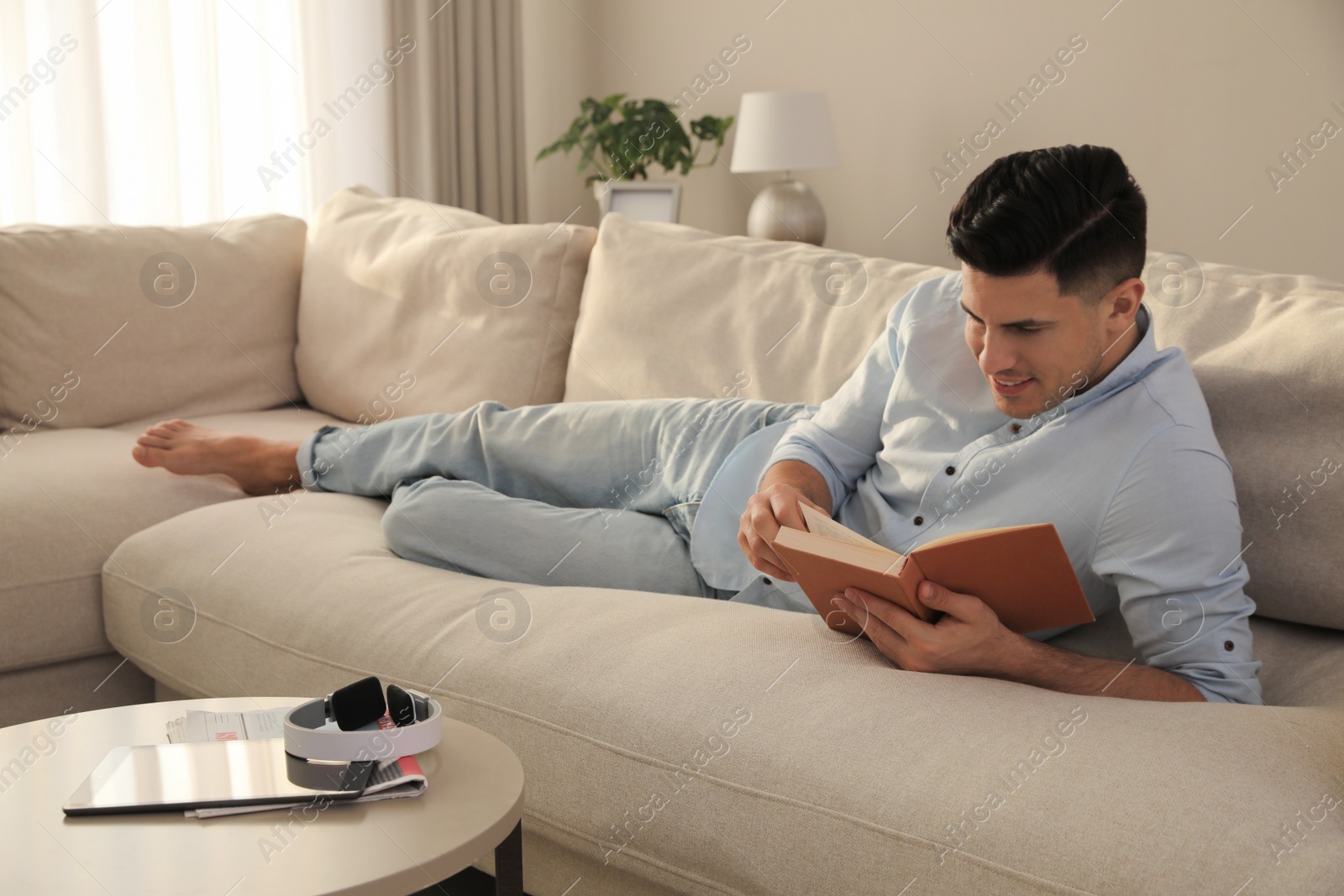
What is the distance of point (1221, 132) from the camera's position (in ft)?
9.16

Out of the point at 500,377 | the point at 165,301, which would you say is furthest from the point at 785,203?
the point at 165,301

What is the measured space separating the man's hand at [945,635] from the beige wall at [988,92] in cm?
210

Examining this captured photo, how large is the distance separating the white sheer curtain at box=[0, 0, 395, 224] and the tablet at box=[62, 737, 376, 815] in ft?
8.28

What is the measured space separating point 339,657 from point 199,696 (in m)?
0.34

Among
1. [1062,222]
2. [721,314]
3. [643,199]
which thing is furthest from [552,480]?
[643,199]

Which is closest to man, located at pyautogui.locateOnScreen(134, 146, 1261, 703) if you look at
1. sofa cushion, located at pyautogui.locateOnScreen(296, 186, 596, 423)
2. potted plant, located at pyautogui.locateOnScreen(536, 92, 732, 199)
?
sofa cushion, located at pyautogui.locateOnScreen(296, 186, 596, 423)

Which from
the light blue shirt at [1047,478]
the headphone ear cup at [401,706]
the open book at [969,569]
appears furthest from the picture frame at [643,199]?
the headphone ear cup at [401,706]

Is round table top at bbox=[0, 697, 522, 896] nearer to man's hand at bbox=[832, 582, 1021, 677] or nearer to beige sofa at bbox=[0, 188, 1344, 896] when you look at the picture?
beige sofa at bbox=[0, 188, 1344, 896]

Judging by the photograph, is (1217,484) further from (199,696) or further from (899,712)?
(199,696)

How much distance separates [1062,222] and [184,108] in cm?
289

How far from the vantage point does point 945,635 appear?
3.59 feet

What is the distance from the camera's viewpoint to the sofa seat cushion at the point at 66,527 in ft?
5.46

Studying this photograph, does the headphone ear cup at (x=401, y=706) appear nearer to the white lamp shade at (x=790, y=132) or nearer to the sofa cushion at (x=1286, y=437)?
the sofa cushion at (x=1286, y=437)

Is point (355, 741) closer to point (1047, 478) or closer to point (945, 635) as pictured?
point (945, 635)
